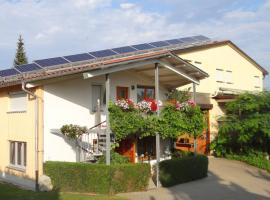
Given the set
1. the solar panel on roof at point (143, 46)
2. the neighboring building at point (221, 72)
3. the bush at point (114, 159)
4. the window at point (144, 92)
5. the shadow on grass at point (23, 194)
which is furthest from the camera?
the solar panel on roof at point (143, 46)

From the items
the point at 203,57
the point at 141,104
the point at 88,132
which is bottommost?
the point at 88,132

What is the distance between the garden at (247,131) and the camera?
2020 centimetres

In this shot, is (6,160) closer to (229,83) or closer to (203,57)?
(203,57)

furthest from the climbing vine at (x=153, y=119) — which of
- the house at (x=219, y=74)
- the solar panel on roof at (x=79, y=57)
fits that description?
the house at (x=219, y=74)

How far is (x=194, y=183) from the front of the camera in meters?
15.9

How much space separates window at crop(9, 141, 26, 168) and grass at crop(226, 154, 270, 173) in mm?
11266

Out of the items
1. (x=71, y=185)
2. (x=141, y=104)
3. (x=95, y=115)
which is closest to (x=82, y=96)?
(x=95, y=115)

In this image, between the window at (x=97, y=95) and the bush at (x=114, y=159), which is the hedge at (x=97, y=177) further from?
the window at (x=97, y=95)

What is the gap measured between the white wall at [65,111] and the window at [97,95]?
0.70ft

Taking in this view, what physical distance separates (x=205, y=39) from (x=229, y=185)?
15207mm

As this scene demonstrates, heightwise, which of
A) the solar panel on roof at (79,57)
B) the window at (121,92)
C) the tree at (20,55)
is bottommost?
the window at (121,92)

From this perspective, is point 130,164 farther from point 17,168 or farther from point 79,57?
point 79,57

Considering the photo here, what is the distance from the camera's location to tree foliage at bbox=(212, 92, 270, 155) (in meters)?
20.1

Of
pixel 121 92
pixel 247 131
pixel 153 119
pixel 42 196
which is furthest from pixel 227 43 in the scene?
pixel 42 196
